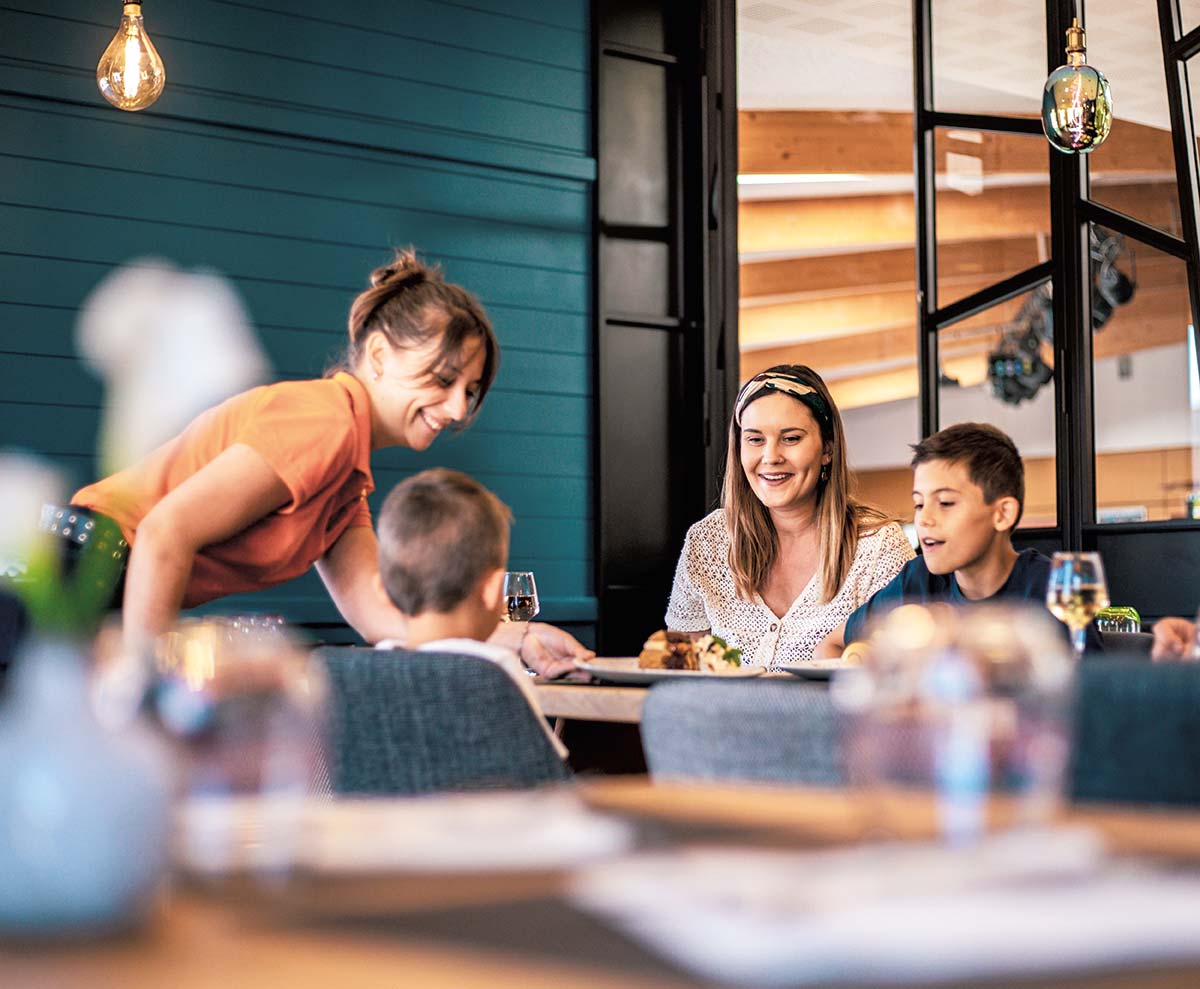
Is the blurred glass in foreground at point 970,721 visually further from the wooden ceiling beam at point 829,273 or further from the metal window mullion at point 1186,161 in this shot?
the wooden ceiling beam at point 829,273

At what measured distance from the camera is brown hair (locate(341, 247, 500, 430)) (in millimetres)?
2188

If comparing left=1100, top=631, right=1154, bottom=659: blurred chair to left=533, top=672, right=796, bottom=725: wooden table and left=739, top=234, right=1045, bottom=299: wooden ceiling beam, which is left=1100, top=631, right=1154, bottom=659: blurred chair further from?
left=739, top=234, right=1045, bottom=299: wooden ceiling beam

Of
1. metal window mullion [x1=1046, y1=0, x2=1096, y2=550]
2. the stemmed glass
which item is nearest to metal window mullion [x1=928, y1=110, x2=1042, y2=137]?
metal window mullion [x1=1046, y1=0, x2=1096, y2=550]

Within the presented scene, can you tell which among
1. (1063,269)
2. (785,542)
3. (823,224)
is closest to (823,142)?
(823,224)

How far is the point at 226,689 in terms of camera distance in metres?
0.63

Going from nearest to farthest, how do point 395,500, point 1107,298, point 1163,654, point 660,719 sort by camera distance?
point 660,719 < point 395,500 < point 1163,654 < point 1107,298

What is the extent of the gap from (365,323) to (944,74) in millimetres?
3921

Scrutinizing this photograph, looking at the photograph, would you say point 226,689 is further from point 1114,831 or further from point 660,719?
point 660,719

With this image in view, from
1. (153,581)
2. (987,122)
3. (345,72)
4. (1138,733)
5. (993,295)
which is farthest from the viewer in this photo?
(987,122)

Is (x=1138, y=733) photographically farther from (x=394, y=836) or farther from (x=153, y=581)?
(x=153, y=581)

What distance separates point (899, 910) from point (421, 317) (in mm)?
1758

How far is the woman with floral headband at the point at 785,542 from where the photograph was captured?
2939 millimetres

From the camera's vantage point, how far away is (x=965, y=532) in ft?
8.49

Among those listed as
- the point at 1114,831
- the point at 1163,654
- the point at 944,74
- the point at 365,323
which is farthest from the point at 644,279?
the point at 1114,831
